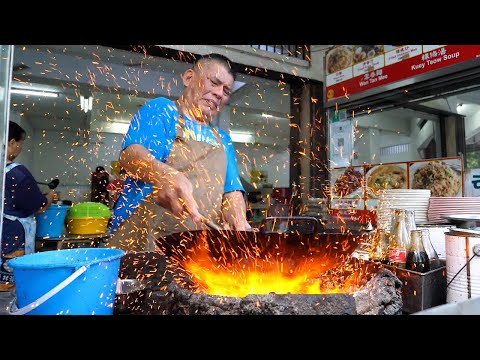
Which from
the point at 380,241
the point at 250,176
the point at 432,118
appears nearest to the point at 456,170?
the point at 432,118

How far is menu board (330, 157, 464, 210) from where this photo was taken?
8.49 ft

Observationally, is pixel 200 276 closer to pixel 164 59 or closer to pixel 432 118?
pixel 432 118

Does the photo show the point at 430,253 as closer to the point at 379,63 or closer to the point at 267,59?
the point at 379,63

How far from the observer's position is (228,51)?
15.7 ft

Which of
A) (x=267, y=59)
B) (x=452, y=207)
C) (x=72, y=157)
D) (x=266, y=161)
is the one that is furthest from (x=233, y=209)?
(x=266, y=161)

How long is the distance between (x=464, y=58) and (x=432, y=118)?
0.69m

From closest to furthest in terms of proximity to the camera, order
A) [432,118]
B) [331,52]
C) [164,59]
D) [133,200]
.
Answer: [133,200], [432,118], [331,52], [164,59]

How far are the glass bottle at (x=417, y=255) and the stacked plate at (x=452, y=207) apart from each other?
2.50 ft

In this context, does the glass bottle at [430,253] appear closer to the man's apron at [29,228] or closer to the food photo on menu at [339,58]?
the food photo on menu at [339,58]

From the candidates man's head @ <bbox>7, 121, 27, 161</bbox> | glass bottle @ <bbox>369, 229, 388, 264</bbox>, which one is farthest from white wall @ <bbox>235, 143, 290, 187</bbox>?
glass bottle @ <bbox>369, 229, 388, 264</bbox>

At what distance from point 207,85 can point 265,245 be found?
170 cm

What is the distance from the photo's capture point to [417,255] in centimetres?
113

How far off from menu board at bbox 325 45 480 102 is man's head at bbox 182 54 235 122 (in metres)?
1.75

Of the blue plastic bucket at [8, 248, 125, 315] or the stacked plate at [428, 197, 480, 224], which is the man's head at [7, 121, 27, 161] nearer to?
the blue plastic bucket at [8, 248, 125, 315]
